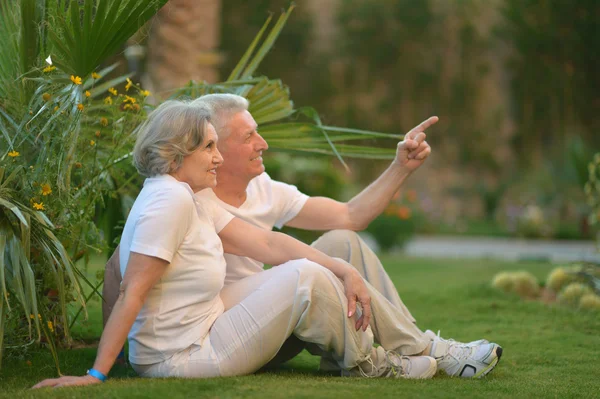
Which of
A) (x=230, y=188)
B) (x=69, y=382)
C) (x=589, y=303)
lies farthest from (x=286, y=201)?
(x=589, y=303)

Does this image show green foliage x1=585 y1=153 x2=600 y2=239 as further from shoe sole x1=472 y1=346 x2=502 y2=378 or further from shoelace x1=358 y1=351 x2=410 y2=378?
A: shoelace x1=358 y1=351 x2=410 y2=378

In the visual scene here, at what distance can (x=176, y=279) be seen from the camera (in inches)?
97.0

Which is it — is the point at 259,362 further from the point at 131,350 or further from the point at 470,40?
the point at 470,40

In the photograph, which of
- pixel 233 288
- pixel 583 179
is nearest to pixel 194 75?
pixel 583 179

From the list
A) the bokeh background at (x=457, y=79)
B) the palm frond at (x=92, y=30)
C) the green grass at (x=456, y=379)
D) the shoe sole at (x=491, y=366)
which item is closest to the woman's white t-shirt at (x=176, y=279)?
the green grass at (x=456, y=379)

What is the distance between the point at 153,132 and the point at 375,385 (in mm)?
1010

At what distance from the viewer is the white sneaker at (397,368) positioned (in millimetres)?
2676

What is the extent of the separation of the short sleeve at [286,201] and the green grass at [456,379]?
57cm

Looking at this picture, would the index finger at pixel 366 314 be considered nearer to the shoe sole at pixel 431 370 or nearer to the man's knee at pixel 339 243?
the shoe sole at pixel 431 370

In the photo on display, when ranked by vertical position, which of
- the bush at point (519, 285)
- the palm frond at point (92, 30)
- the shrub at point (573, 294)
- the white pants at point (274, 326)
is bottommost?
the bush at point (519, 285)

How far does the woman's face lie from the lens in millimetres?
2551

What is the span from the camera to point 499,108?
763 inches

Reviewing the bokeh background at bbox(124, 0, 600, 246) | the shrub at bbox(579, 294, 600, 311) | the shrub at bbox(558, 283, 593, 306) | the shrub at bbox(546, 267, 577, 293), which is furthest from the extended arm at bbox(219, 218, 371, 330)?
the bokeh background at bbox(124, 0, 600, 246)

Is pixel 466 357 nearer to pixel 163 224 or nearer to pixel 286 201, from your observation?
pixel 286 201
